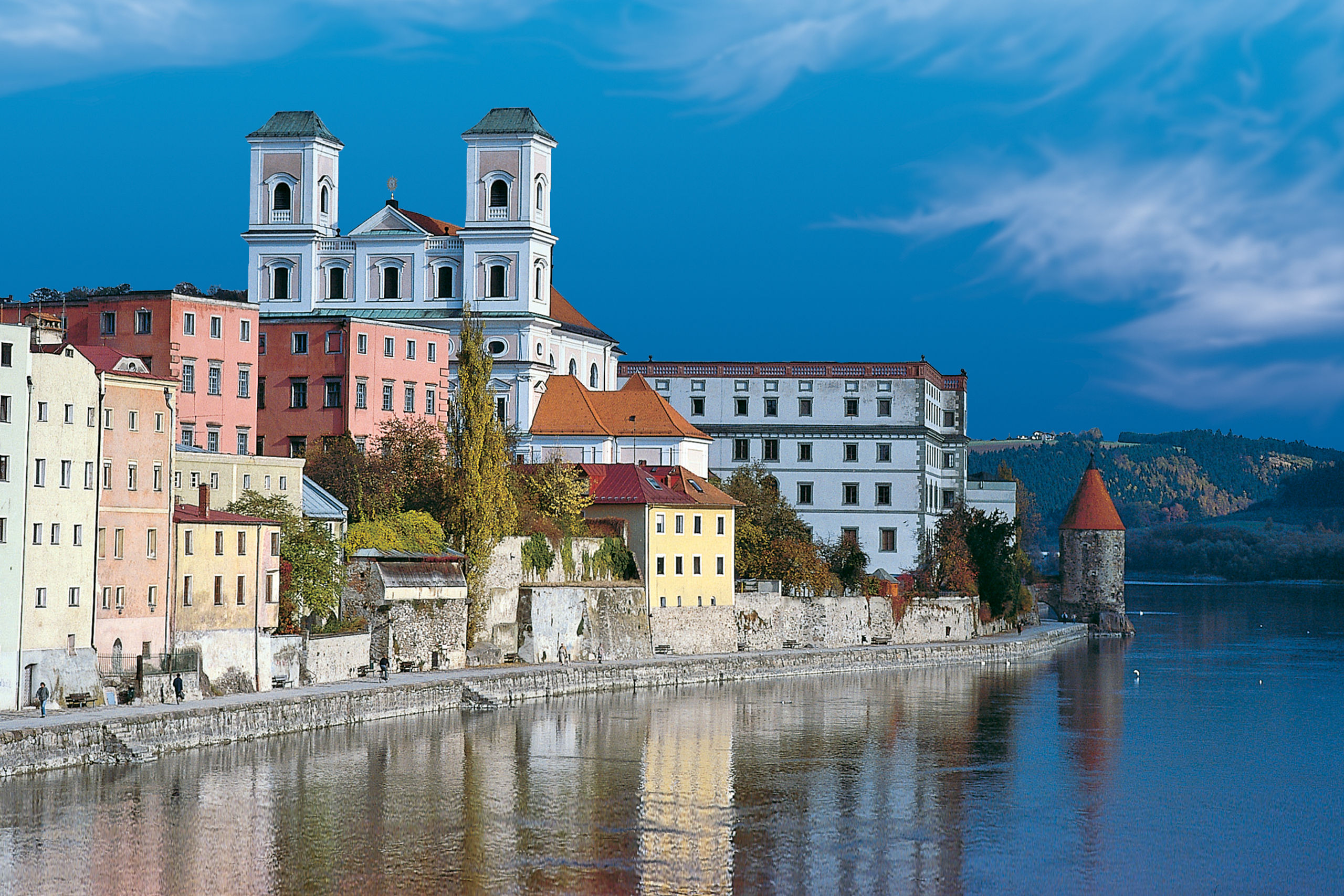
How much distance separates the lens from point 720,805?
37.9 meters

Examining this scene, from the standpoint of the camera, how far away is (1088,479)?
10231 cm

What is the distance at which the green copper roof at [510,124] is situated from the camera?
249 ft

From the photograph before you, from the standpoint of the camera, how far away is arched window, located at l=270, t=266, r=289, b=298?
78375mm

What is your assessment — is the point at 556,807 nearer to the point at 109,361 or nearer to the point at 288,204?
the point at 109,361

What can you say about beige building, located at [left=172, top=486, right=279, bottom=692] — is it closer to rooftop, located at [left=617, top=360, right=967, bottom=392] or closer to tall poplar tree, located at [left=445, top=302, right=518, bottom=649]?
tall poplar tree, located at [left=445, top=302, right=518, bottom=649]

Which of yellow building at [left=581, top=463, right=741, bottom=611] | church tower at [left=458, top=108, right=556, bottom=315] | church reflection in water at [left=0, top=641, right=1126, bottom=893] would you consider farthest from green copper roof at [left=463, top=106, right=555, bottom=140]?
church reflection in water at [left=0, top=641, right=1126, bottom=893]

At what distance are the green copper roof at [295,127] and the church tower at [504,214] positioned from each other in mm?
6406

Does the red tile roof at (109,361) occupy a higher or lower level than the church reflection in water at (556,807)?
higher

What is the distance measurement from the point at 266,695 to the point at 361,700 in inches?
101

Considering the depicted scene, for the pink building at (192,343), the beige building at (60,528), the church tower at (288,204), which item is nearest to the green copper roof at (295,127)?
the church tower at (288,204)

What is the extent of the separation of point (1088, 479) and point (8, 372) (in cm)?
7406

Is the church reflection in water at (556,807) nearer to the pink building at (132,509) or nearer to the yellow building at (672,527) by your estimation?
the pink building at (132,509)

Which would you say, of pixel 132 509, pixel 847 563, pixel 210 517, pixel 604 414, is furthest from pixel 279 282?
pixel 132 509

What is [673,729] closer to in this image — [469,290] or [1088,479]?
[469,290]
